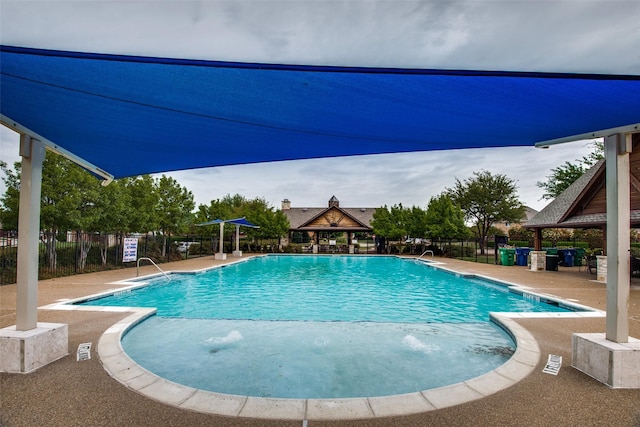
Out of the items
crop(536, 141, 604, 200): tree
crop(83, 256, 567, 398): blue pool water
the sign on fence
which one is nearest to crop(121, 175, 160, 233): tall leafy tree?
the sign on fence

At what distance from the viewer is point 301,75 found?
7.72 feet

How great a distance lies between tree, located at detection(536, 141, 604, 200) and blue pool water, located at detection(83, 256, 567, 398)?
2491cm

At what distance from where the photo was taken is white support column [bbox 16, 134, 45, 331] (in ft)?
12.0

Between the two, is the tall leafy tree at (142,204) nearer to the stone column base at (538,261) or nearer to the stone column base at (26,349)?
the stone column base at (26,349)

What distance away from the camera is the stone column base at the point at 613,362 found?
3.28m

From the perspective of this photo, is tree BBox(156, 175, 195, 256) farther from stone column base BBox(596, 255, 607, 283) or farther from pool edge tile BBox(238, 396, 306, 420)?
stone column base BBox(596, 255, 607, 283)

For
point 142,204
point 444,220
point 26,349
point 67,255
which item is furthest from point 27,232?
Result: point 444,220

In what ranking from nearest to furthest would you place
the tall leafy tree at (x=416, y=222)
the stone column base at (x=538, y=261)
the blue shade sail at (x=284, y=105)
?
the blue shade sail at (x=284, y=105), the stone column base at (x=538, y=261), the tall leafy tree at (x=416, y=222)

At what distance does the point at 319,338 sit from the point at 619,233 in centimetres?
419

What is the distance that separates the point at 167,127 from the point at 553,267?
1710 centimetres

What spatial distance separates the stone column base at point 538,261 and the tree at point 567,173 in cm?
1808

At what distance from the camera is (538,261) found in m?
15.3

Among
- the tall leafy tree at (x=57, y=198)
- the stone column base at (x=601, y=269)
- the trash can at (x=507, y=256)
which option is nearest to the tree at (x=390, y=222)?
the trash can at (x=507, y=256)

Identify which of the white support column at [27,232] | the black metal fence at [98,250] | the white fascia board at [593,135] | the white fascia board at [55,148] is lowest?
the black metal fence at [98,250]
